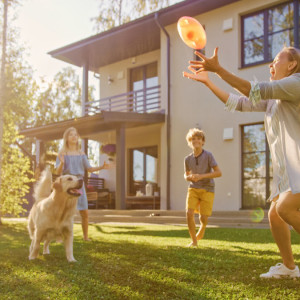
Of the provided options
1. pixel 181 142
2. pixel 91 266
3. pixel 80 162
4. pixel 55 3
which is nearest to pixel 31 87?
pixel 55 3

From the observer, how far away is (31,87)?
87.6ft

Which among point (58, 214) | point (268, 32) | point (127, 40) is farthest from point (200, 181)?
point (127, 40)

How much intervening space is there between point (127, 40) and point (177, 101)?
3.26 metres

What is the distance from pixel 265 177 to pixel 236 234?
444 centimetres

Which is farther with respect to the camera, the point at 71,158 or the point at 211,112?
the point at 211,112

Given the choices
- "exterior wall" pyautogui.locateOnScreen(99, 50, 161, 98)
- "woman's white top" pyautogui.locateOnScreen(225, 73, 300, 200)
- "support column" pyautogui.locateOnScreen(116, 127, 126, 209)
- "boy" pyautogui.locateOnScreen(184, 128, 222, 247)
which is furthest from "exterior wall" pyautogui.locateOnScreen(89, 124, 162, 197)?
"woman's white top" pyautogui.locateOnScreen(225, 73, 300, 200)

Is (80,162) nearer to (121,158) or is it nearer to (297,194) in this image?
(297,194)

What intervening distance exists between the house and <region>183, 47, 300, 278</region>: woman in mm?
8804

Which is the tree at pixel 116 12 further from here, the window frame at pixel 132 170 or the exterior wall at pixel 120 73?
the window frame at pixel 132 170

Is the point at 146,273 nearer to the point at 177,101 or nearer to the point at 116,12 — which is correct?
the point at 177,101

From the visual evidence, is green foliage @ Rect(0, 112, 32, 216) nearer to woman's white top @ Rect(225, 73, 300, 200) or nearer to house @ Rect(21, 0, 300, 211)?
house @ Rect(21, 0, 300, 211)

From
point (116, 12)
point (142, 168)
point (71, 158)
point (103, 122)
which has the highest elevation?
point (116, 12)

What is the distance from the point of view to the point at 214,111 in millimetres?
12617

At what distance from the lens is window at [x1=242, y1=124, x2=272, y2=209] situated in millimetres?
11555
